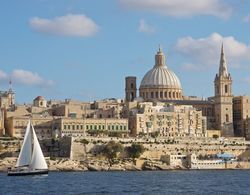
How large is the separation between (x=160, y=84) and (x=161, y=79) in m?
0.69

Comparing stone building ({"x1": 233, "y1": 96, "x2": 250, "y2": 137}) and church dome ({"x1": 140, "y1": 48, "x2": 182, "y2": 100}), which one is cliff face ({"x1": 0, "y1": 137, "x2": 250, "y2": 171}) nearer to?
stone building ({"x1": 233, "y1": 96, "x2": 250, "y2": 137})

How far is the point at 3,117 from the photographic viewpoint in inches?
3529

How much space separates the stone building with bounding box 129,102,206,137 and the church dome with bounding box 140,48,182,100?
6485mm

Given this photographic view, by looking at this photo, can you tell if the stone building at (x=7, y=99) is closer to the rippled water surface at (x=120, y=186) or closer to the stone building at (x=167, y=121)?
the stone building at (x=167, y=121)

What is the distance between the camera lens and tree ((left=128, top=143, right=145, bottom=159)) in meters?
80.9

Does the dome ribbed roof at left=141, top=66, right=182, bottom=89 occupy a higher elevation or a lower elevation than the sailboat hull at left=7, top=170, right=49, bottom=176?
Result: higher

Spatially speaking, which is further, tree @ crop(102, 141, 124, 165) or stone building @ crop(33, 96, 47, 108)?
stone building @ crop(33, 96, 47, 108)

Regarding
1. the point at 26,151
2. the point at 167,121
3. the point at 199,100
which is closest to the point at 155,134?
the point at 167,121

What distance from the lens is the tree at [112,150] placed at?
262 feet

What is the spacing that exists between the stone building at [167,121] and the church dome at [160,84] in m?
6.48

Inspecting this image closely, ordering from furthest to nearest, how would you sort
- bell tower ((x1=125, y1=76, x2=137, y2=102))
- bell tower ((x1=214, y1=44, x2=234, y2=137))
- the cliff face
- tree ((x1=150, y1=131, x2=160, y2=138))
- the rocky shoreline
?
bell tower ((x1=125, y1=76, x2=137, y2=102)) < bell tower ((x1=214, y1=44, x2=234, y2=137)) < tree ((x1=150, y1=131, x2=160, y2=138)) < the cliff face < the rocky shoreline

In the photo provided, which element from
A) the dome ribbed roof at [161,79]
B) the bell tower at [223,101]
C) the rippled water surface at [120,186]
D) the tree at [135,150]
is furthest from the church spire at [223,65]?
the rippled water surface at [120,186]

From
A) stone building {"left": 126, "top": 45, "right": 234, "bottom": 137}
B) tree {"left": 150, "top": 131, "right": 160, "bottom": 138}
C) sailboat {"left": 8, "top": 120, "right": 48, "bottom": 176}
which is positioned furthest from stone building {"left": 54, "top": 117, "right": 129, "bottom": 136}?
sailboat {"left": 8, "top": 120, "right": 48, "bottom": 176}

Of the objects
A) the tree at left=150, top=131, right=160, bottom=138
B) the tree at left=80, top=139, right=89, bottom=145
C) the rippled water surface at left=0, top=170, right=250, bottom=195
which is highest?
the tree at left=150, top=131, right=160, bottom=138
